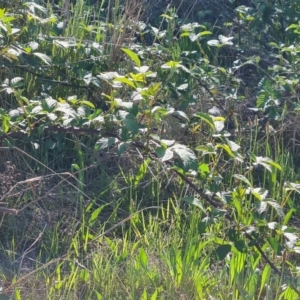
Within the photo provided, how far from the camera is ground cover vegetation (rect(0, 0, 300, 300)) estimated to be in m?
2.74

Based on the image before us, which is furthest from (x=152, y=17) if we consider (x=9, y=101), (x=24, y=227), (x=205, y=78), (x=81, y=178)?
(x=24, y=227)

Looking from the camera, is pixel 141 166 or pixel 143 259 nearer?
pixel 143 259

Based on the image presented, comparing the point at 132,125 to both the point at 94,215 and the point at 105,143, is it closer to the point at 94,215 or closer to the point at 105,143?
the point at 105,143

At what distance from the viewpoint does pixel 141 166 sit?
3352 mm

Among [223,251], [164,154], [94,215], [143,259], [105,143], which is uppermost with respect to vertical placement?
[164,154]

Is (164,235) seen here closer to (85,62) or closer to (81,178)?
(81,178)

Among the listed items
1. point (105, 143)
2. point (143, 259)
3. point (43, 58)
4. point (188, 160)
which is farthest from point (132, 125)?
point (43, 58)

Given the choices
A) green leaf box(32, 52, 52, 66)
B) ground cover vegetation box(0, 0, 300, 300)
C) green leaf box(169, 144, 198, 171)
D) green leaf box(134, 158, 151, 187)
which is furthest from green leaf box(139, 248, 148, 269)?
green leaf box(32, 52, 52, 66)

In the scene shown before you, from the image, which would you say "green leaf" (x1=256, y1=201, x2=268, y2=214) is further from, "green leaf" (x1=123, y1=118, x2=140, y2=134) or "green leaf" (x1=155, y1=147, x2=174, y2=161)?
"green leaf" (x1=123, y1=118, x2=140, y2=134)

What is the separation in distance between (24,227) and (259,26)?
219 cm

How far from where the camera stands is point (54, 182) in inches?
135

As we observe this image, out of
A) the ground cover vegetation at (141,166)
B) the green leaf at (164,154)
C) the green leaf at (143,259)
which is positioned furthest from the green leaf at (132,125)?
the green leaf at (143,259)

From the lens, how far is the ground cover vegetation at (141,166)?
2.74 metres

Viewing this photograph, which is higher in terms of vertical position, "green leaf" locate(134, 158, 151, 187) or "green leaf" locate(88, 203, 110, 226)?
"green leaf" locate(134, 158, 151, 187)
